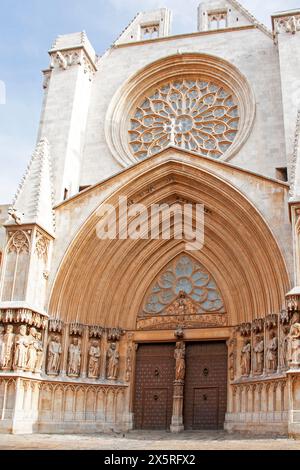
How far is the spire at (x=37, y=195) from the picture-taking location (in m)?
12.9

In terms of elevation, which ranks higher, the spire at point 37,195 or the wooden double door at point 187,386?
the spire at point 37,195

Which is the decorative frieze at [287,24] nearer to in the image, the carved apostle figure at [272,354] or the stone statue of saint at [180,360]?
the carved apostle figure at [272,354]

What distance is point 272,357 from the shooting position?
11414 mm

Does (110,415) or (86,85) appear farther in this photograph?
(86,85)

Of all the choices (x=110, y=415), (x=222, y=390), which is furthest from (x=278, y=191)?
(x=110, y=415)

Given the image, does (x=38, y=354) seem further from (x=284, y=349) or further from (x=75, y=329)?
(x=284, y=349)

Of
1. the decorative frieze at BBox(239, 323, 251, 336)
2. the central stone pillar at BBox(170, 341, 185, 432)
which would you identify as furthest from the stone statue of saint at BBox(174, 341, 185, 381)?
the decorative frieze at BBox(239, 323, 251, 336)

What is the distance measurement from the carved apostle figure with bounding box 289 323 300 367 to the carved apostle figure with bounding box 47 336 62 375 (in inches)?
196

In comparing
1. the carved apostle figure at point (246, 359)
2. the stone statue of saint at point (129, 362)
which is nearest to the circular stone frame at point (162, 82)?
the stone statue of saint at point (129, 362)

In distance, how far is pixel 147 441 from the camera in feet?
32.1

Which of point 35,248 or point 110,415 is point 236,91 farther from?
point 110,415

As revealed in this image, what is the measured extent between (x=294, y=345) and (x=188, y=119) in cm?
753

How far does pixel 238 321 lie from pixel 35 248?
181 inches

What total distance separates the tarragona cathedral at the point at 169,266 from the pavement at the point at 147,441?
77cm
